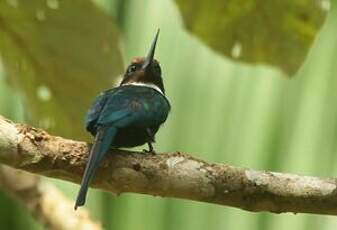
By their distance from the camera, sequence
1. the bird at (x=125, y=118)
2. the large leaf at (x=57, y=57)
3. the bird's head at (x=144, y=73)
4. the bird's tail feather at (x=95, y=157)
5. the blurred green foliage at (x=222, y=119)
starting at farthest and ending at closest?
the blurred green foliage at (x=222, y=119) → the large leaf at (x=57, y=57) → the bird's head at (x=144, y=73) → the bird at (x=125, y=118) → the bird's tail feather at (x=95, y=157)

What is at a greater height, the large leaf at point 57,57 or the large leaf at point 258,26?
the large leaf at point 258,26

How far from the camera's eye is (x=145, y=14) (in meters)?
3.86

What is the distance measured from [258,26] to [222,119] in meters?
0.57

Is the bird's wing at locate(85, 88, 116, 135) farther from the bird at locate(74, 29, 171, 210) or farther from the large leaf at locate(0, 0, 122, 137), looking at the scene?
the large leaf at locate(0, 0, 122, 137)

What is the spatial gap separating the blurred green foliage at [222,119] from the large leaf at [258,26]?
244 mm

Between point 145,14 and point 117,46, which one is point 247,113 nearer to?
point 145,14

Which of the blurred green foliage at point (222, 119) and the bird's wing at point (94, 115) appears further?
the blurred green foliage at point (222, 119)

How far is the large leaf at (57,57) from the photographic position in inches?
121

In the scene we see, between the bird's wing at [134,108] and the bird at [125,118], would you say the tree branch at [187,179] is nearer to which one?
the bird at [125,118]

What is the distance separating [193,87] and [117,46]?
2.29ft

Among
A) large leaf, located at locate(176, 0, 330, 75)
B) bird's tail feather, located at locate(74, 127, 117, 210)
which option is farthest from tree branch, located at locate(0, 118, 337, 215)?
large leaf, located at locate(176, 0, 330, 75)

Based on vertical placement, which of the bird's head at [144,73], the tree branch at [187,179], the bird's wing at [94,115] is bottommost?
the tree branch at [187,179]

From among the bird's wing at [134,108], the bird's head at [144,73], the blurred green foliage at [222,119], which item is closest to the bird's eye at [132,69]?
the bird's head at [144,73]

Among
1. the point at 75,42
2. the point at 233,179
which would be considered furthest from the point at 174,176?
the point at 75,42
